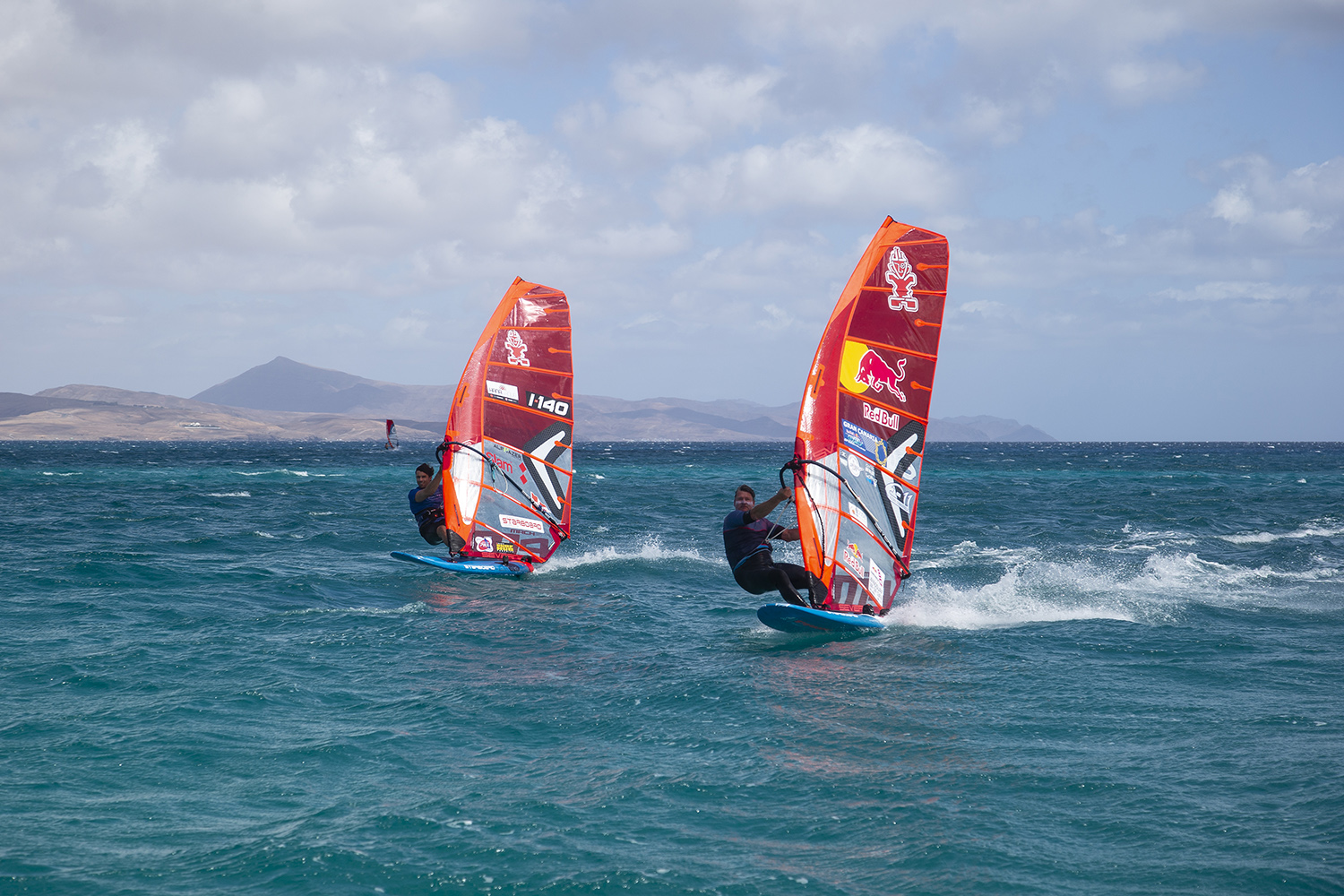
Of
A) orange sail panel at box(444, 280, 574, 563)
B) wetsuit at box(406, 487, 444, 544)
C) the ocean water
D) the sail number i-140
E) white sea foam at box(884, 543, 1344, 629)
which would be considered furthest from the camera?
the sail number i-140

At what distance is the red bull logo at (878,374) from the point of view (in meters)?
11.9

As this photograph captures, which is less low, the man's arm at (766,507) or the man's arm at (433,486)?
the man's arm at (766,507)

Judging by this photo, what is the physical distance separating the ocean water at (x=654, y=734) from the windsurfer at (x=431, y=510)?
731mm

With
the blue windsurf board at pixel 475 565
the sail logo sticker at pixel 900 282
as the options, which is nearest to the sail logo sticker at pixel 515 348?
the blue windsurf board at pixel 475 565

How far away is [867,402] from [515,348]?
7772 millimetres

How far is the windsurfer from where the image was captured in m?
17.7

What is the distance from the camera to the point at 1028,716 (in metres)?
8.99

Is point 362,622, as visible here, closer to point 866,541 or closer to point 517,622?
point 517,622

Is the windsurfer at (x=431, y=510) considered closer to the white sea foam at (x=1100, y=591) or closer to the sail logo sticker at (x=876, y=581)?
the white sea foam at (x=1100, y=591)

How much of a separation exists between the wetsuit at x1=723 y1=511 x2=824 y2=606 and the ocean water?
0.67 m

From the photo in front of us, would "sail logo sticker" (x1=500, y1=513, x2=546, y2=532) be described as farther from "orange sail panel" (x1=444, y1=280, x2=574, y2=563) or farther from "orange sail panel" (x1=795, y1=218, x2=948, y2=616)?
"orange sail panel" (x1=795, y1=218, x2=948, y2=616)

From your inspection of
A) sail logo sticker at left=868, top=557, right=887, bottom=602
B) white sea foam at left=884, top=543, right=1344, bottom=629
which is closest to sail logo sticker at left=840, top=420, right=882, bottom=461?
sail logo sticker at left=868, top=557, right=887, bottom=602

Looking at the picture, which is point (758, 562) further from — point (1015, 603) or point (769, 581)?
point (1015, 603)

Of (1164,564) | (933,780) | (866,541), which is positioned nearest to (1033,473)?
(1164,564)
